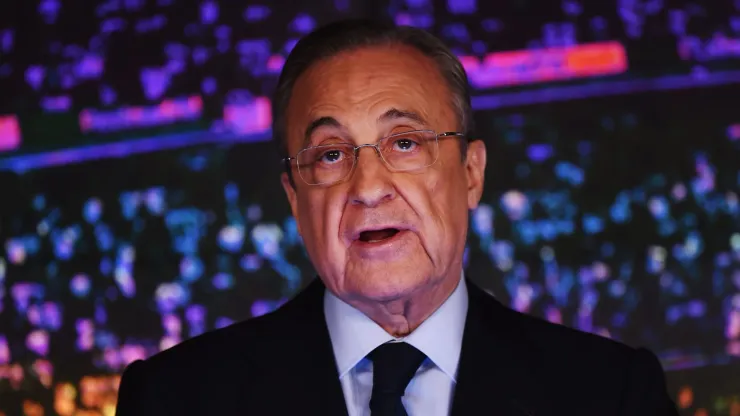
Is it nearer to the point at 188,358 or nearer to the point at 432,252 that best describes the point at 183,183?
the point at 188,358

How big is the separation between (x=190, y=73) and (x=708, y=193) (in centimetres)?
150

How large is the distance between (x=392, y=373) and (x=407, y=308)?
0.14 m

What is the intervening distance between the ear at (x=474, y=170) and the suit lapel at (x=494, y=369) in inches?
8.1

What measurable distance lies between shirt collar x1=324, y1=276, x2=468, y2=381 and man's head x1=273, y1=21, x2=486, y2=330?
0.14 feet

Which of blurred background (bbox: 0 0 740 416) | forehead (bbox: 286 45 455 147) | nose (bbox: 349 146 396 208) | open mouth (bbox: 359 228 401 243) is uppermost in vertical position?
forehead (bbox: 286 45 455 147)

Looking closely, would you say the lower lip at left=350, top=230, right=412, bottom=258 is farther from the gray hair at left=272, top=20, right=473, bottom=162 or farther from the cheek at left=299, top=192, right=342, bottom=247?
the gray hair at left=272, top=20, right=473, bottom=162

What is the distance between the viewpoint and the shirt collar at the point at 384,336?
1.91 metres

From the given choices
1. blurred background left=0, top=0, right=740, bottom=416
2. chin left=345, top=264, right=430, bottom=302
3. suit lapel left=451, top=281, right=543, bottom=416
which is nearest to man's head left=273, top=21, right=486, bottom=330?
chin left=345, top=264, right=430, bottom=302

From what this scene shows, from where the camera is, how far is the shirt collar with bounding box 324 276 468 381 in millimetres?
1905

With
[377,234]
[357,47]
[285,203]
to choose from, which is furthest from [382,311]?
[285,203]

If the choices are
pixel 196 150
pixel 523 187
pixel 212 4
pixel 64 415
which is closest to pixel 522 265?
pixel 523 187

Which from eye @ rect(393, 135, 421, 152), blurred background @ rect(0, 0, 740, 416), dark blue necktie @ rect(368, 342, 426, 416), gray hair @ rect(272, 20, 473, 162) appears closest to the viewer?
dark blue necktie @ rect(368, 342, 426, 416)

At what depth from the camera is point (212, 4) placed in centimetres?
294

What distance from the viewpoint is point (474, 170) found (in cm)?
210
